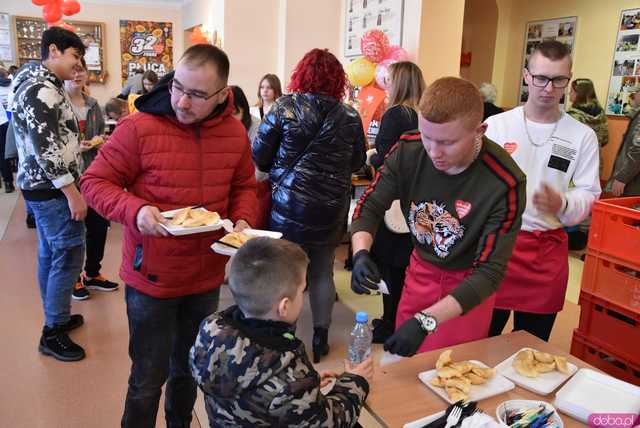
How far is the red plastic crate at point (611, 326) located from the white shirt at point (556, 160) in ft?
1.60

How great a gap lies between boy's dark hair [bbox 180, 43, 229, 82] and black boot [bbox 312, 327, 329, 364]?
70.8 inches

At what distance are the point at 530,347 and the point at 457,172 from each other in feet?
2.02

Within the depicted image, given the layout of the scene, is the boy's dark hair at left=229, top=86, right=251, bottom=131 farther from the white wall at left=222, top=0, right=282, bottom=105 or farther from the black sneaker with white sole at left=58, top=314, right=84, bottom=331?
the white wall at left=222, top=0, right=282, bottom=105

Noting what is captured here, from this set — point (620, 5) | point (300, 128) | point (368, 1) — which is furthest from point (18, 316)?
point (620, 5)

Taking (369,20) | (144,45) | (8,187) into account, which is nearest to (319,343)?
(369,20)

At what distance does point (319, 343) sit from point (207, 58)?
1.92 meters

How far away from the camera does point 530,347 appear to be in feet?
5.43

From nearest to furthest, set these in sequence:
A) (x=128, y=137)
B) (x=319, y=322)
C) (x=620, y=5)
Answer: (x=128, y=137) < (x=319, y=322) < (x=620, y=5)

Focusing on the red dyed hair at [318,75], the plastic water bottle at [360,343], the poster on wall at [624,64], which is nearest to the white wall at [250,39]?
the poster on wall at [624,64]

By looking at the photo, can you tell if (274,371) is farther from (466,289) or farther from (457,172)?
(457,172)

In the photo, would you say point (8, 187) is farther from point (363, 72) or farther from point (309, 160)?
point (309, 160)

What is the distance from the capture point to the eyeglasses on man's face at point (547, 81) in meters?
1.87


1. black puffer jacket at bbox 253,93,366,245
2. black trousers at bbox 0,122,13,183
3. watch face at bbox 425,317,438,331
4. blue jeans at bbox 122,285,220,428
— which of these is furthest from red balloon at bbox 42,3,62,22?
watch face at bbox 425,317,438,331

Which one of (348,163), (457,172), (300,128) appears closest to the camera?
(457,172)
